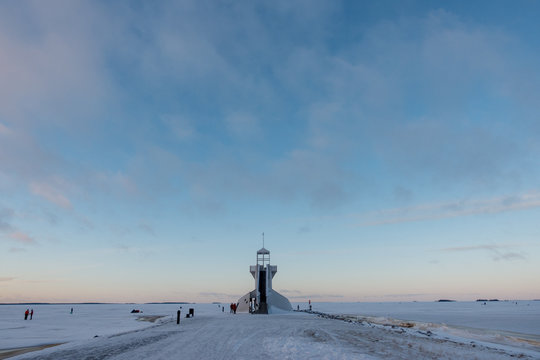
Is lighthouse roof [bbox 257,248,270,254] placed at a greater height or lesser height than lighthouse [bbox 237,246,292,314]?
greater

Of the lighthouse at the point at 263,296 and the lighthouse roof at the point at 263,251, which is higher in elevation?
the lighthouse roof at the point at 263,251

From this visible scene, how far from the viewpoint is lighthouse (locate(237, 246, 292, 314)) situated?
47.0 m

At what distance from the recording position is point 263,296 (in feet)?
164

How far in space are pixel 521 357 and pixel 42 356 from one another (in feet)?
77.2

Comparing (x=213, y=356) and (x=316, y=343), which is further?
(x=316, y=343)

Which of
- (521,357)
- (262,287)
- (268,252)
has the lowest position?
(521,357)

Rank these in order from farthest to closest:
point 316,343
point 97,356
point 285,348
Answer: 1. point 316,343
2. point 285,348
3. point 97,356

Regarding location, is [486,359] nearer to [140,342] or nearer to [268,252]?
[140,342]

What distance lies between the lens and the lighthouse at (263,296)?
154 ft

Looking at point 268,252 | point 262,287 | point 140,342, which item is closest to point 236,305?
point 262,287

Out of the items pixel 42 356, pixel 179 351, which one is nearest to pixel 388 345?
pixel 179 351

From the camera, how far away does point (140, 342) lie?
1845 cm

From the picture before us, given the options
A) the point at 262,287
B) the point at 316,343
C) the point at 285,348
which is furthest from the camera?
the point at 262,287

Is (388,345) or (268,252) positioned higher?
(268,252)
